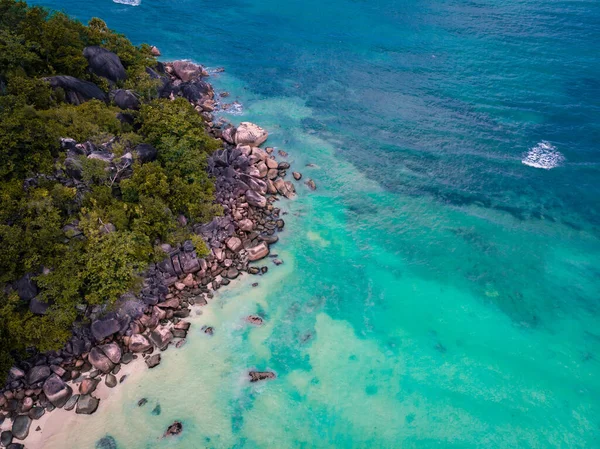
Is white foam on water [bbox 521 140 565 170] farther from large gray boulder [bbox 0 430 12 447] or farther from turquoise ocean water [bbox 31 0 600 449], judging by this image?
large gray boulder [bbox 0 430 12 447]

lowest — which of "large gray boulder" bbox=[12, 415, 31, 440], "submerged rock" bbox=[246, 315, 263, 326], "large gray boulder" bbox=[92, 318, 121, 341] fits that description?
"large gray boulder" bbox=[12, 415, 31, 440]

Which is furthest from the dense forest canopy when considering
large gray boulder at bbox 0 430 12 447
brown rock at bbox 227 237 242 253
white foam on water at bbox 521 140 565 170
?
white foam on water at bbox 521 140 565 170

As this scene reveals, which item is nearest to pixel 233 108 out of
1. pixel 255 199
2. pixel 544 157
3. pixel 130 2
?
pixel 255 199

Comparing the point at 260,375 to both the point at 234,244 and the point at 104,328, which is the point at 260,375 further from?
the point at 234,244

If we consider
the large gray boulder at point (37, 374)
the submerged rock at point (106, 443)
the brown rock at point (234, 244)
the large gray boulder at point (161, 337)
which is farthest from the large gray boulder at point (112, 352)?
the brown rock at point (234, 244)

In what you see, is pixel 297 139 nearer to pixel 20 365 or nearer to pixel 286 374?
pixel 286 374
